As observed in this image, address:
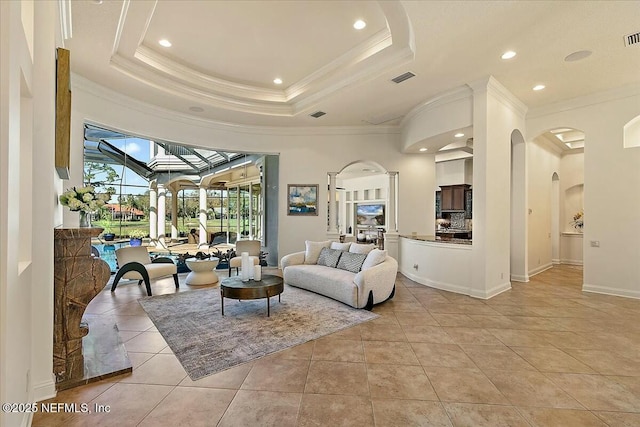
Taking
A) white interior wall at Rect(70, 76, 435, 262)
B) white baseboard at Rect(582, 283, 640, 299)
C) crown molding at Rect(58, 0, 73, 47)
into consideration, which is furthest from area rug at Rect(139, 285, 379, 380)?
white baseboard at Rect(582, 283, 640, 299)

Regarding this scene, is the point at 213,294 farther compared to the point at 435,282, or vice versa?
the point at 435,282

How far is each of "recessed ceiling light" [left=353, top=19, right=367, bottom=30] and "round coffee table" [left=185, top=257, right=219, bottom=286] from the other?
4683mm

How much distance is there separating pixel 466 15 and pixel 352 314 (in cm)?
376

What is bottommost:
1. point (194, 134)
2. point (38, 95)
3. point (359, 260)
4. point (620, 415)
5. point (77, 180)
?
point (620, 415)

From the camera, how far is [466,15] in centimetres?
319

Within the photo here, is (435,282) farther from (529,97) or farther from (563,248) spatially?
(563,248)

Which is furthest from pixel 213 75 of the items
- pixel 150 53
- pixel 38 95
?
pixel 38 95

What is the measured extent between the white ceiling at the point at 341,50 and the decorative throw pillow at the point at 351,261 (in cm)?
280

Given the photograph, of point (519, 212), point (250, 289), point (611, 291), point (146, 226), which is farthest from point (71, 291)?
point (611, 291)

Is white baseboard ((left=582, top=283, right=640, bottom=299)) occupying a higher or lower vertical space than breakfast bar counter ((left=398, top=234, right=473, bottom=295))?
lower

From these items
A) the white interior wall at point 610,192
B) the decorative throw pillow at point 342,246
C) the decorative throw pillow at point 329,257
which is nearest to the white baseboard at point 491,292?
the white interior wall at point 610,192

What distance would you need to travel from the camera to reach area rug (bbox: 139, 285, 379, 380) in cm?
292

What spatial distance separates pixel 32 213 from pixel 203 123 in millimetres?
5038

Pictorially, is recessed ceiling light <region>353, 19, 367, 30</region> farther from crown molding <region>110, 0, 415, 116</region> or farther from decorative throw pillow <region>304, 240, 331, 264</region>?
decorative throw pillow <region>304, 240, 331, 264</region>
